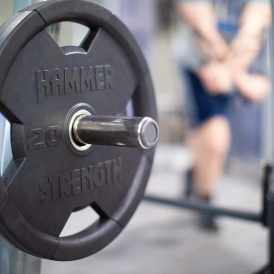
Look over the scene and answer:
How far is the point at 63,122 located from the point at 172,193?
57.4 inches

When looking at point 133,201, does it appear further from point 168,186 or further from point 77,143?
point 168,186

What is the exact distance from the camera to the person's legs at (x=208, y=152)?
1.68 meters

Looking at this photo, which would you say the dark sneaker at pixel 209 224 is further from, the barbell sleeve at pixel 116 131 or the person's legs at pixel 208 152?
the barbell sleeve at pixel 116 131

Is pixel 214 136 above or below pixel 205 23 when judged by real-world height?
below

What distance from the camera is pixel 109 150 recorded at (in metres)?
0.64

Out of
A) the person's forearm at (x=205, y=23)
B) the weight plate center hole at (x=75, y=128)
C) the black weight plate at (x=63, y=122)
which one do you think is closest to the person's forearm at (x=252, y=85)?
the person's forearm at (x=205, y=23)

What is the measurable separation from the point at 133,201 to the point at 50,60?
28 centimetres

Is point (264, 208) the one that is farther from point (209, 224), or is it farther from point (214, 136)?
point (214, 136)

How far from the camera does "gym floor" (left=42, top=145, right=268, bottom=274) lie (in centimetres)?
112

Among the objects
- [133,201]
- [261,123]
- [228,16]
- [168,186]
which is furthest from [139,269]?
[261,123]

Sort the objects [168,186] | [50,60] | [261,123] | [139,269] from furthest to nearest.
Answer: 1. [261,123]
2. [168,186]
3. [139,269]
4. [50,60]

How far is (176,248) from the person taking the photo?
1.28 m

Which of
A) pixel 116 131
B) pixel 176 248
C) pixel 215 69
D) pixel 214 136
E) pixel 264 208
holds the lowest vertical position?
pixel 176 248

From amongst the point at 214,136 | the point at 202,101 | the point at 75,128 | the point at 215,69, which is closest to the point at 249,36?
the point at 215,69
